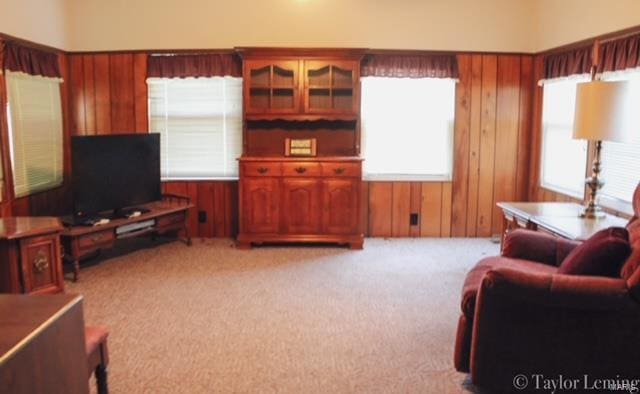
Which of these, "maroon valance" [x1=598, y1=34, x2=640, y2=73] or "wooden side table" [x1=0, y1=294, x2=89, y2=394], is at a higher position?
"maroon valance" [x1=598, y1=34, x2=640, y2=73]

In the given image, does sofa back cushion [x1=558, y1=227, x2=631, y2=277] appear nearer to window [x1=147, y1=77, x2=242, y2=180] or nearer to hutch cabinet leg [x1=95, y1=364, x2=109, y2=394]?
hutch cabinet leg [x1=95, y1=364, x2=109, y2=394]

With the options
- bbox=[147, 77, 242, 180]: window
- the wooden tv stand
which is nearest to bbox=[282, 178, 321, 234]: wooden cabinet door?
bbox=[147, 77, 242, 180]: window

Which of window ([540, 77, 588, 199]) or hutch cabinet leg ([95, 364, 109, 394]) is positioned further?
window ([540, 77, 588, 199])

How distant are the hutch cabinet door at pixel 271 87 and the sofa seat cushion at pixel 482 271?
2.93 meters

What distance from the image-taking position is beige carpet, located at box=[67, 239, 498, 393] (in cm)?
282

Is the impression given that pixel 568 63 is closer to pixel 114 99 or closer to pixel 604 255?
pixel 604 255

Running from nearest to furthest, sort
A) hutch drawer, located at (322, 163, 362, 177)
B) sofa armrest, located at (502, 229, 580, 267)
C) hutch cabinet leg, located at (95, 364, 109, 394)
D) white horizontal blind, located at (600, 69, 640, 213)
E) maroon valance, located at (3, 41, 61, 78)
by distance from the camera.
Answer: hutch cabinet leg, located at (95, 364, 109, 394) < sofa armrest, located at (502, 229, 580, 267) < white horizontal blind, located at (600, 69, 640, 213) < maroon valance, located at (3, 41, 61, 78) < hutch drawer, located at (322, 163, 362, 177)

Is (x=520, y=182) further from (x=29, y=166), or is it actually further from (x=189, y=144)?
(x=29, y=166)

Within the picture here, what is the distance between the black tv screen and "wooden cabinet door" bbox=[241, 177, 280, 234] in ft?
2.99

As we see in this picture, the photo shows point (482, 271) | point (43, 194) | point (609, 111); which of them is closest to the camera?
point (482, 271)

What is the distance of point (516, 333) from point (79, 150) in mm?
3870

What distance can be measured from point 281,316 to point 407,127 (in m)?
2.99

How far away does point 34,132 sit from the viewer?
A: 196 inches

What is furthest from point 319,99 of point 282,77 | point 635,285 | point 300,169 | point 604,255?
point 635,285
